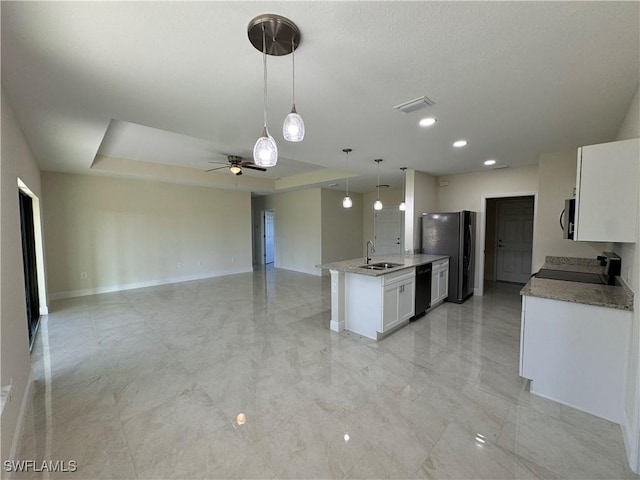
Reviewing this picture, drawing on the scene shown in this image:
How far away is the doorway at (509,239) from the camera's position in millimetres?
6602

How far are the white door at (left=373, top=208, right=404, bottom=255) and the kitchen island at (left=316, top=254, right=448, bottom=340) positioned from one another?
4.21 m

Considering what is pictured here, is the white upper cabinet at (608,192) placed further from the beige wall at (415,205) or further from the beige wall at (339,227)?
the beige wall at (339,227)

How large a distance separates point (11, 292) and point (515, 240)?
8798mm

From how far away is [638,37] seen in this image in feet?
4.99

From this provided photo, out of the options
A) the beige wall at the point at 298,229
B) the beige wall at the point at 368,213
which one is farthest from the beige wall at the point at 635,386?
the beige wall at the point at 368,213

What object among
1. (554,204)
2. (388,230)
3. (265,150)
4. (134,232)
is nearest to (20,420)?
(265,150)

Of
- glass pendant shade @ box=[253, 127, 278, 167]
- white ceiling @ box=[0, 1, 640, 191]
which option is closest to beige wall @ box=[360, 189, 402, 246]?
white ceiling @ box=[0, 1, 640, 191]

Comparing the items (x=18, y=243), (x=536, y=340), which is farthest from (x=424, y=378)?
(x=18, y=243)

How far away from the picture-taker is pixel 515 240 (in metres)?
6.79

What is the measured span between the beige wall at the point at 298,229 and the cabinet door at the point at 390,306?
4063 millimetres

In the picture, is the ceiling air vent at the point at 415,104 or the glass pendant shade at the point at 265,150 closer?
the glass pendant shade at the point at 265,150

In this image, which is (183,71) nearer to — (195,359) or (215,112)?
(215,112)

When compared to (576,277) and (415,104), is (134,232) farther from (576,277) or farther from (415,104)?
(576,277)

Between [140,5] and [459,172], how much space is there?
18.3 ft
